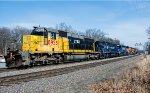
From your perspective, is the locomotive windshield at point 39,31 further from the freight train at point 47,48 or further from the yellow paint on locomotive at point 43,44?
the yellow paint on locomotive at point 43,44

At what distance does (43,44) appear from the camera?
26.6 metres

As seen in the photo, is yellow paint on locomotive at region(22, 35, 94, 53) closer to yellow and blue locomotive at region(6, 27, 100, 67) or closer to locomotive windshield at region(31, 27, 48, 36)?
yellow and blue locomotive at region(6, 27, 100, 67)

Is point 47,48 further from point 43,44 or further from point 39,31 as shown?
point 39,31

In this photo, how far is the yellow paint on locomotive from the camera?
24984 millimetres

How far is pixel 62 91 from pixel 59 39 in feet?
63.5

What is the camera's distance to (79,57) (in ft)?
119

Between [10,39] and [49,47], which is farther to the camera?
[10,39]

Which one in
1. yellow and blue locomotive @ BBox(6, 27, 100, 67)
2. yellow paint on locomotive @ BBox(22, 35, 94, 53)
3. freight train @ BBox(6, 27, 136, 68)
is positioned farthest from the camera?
yellow paint on locomotive @ BBox(22, 35, 94, 53)

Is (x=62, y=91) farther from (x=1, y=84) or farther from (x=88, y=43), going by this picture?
(x=88, y=43)

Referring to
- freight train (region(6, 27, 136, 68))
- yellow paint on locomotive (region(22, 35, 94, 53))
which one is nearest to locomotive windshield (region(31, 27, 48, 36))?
freight train (region(6, 27, 136, 68))

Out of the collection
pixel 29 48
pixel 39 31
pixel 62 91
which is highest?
pixel 39 31

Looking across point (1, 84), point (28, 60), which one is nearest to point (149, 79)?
point (1, 84)

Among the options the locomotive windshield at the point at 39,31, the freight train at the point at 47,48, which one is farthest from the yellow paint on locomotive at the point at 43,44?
the locomotive windshield at the point at 39,31

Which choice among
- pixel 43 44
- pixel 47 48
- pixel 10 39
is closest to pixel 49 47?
pixel 47 48
